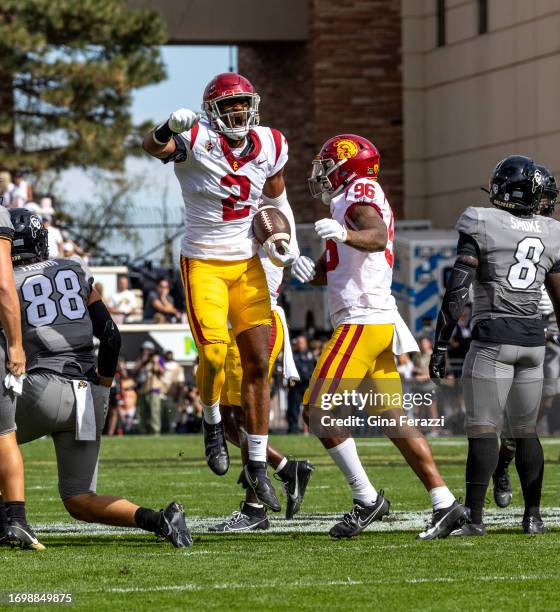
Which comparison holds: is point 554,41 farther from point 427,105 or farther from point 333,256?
point 333,256

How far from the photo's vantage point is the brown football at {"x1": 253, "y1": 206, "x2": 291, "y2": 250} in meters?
8.42

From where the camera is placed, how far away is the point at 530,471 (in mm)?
8234

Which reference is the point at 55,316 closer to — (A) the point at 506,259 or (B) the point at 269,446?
(B) the point at 269,446

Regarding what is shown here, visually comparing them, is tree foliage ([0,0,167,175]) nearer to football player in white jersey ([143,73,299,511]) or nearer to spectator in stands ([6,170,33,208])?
spectator in stands ([6,170,33,208])

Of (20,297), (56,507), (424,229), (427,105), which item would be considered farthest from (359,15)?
(20,297)

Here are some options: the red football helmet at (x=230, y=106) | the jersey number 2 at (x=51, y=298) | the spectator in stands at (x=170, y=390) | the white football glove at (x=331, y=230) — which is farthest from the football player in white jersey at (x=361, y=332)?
the spectator in stands at (x=170, y=390)

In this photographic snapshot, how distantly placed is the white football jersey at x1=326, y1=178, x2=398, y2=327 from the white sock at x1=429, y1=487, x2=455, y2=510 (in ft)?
2.91

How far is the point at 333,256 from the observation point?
8.38 meters

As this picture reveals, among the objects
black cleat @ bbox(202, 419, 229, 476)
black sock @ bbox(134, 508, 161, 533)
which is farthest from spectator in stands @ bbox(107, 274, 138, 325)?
black sock @ bbox(134, 508, 161, 533)

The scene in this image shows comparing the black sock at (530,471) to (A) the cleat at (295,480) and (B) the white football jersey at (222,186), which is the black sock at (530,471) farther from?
(B) the white football jersey at (222,186)

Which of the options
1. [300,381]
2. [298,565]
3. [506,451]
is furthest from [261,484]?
[300,381]

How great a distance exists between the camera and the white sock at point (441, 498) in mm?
8008

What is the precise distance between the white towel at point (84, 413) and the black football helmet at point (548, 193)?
2.53 meters

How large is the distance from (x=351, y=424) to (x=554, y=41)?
20.5 m
